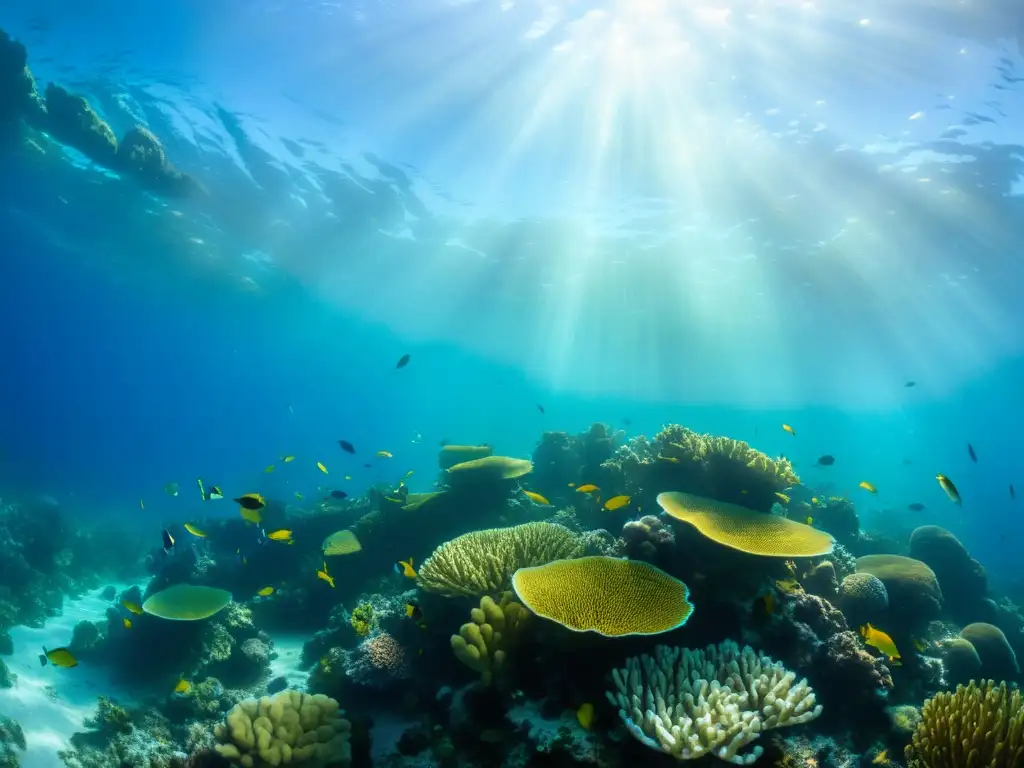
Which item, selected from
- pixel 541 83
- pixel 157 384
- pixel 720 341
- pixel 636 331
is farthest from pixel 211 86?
pixel 157 384

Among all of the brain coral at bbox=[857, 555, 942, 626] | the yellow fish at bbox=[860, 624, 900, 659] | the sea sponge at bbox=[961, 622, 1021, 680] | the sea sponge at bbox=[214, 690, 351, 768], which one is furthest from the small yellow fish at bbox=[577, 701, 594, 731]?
the sea sponge at bbox=[961, 622, 1021, 680]

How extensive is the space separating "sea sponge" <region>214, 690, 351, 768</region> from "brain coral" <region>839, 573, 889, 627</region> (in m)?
6.61

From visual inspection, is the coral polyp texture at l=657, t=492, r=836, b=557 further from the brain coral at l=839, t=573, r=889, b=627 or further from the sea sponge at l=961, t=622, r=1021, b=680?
the sea sponge at l=961, t=622, r=1021, b=680

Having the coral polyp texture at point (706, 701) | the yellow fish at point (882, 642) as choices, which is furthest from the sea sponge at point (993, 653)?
the coral polyp texture at point (706, 701)

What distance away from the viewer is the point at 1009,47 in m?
15.1

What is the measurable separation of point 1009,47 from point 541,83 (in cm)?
1466

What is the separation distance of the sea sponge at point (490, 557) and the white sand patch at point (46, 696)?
20.7 feet

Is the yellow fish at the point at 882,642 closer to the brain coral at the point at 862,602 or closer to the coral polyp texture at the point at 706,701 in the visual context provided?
the brain coral at the point at 862,602

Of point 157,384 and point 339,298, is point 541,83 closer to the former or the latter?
point 339,298

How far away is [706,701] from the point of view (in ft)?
12.7

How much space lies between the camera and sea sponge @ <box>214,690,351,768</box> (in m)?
4.37

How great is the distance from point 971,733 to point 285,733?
5.40 meters

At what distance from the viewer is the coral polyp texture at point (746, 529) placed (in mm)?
5531

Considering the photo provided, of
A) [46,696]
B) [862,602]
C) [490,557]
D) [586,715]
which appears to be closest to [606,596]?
[586,715]
